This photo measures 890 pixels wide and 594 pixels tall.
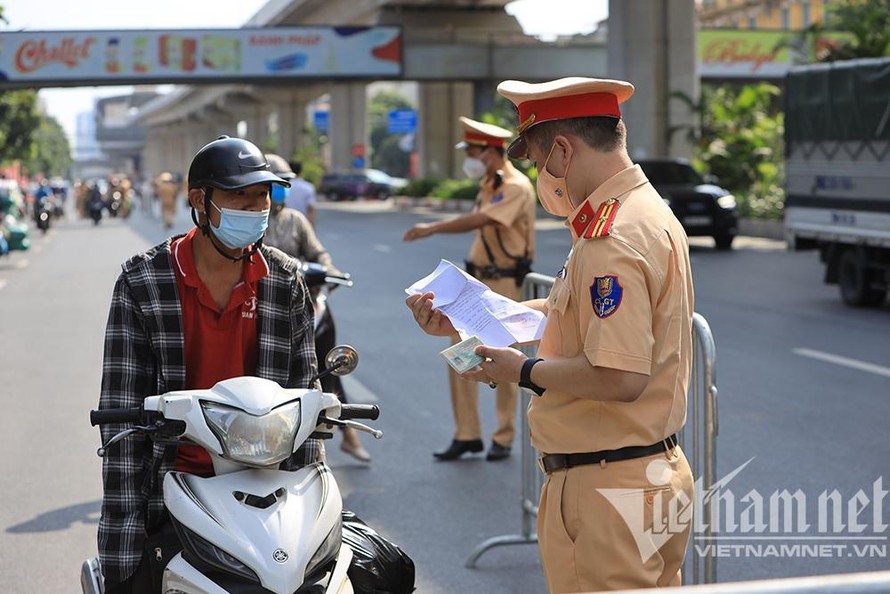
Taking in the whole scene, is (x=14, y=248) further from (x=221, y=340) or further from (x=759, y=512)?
(x=221, y=340)

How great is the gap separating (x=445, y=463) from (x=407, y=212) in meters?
40.8

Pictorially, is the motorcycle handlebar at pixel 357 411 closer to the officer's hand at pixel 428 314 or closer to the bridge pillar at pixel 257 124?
the officer's hand at pixel 428 314

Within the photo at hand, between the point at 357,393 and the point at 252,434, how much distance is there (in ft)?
23.5

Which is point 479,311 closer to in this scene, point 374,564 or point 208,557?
point 374,564

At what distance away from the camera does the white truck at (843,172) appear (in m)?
15.7

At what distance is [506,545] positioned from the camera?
6324 mm

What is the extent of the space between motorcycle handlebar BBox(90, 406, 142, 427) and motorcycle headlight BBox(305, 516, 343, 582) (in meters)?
0.62

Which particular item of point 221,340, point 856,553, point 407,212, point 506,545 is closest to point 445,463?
point 506,545

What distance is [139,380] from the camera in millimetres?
3883

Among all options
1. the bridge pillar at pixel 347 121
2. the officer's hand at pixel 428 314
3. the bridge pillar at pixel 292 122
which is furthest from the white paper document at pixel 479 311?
the bridge pillar at pixel 292 122

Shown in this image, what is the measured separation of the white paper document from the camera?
3.53 meters

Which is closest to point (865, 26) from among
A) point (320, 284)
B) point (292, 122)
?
point (320, 284)

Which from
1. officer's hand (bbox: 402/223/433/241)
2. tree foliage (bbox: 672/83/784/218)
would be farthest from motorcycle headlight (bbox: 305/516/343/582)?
tree foliage (bbox: 672/83/784/218)

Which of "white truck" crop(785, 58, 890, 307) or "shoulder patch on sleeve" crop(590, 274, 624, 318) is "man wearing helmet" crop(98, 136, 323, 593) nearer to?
"shoulder patch on sleeve" crop(590, 274, 624, 318)
